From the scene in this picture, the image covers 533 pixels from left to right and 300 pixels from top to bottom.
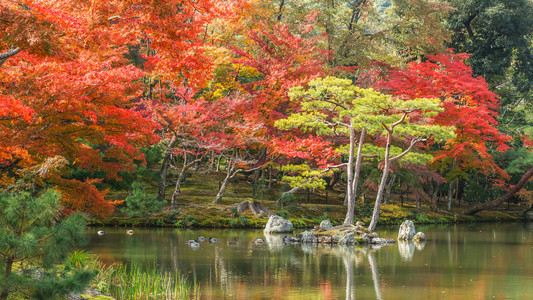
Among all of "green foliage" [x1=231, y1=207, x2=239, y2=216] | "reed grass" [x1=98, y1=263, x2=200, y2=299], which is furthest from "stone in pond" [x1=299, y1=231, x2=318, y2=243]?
"reed grass" [x1=98, y1=263, x2=200, y2=299]

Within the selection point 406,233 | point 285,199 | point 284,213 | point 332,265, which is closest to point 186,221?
point 284,213

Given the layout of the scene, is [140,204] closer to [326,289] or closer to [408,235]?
[408,235]

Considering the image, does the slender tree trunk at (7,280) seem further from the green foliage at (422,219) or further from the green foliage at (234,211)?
the green foliage at (422,219)

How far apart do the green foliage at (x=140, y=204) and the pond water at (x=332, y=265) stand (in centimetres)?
115

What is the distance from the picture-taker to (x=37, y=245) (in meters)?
5.38

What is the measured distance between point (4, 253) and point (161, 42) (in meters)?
4.19

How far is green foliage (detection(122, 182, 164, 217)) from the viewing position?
19.5 metres

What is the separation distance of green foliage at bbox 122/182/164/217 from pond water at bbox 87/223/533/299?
1.15m

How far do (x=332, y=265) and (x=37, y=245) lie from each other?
7.79 metres

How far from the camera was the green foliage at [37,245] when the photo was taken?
5332 millimetres

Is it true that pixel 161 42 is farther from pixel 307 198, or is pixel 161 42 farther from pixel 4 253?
pixel 307 198

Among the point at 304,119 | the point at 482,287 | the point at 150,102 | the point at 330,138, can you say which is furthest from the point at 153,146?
the point at 482,287

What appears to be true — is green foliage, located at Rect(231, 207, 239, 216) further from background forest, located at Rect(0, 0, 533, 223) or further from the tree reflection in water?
the tree reflection in water

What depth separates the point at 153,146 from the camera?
20344 millimetres
